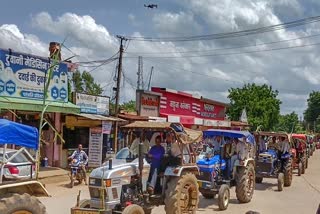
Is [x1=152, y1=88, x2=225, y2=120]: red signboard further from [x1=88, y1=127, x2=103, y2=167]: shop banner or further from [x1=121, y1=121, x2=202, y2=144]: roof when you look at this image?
[x1=121, y1=121, x2=202, y2=144]: roof

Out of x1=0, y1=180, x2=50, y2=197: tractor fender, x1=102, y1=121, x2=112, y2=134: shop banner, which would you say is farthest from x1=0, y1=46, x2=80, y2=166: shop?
x1=0, y1=180, x2=50, y2=197: tractor fender

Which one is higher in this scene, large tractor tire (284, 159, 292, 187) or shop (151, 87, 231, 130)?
shop (151, 87, 231, 130)

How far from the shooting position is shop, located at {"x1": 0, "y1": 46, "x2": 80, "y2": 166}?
1844 centimetres

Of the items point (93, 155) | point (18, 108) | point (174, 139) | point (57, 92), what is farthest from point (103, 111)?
point (174, 139)

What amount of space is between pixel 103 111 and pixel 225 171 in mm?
11302

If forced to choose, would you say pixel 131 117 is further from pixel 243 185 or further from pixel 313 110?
pixel 313 110

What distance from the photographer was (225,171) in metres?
15.5

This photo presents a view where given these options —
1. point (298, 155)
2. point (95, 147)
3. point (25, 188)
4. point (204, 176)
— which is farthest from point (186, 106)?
point (25, 188)

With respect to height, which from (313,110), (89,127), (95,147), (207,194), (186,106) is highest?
(313,110)

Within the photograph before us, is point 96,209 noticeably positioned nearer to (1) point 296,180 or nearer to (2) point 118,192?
(2) point 118,192

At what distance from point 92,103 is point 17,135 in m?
16.0

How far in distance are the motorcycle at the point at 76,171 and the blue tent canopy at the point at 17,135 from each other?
9.95 metres

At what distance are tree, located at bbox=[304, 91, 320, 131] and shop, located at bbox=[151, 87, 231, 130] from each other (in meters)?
80.3

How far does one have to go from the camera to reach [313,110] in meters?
123
